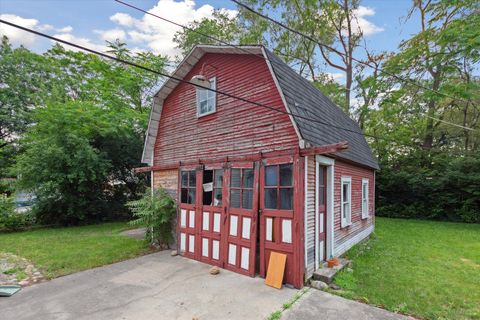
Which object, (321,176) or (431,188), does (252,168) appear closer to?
(321,176)

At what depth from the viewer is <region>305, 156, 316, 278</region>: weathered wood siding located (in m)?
4.91

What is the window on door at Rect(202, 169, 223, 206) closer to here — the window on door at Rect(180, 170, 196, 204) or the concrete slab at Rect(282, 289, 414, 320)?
the window on door at Rect(180, 170, 196, 204)

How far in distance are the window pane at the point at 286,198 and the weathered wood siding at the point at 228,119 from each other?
91cm

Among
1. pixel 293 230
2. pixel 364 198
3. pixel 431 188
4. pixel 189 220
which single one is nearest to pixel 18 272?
pixel 189 220

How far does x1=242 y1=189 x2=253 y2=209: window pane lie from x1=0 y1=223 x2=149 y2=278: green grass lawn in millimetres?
3863

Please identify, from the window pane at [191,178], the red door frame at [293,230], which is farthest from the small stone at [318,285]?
the window pane at [191,178]

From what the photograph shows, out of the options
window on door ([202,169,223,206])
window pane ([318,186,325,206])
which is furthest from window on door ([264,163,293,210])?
window on door ([202,169,223,206])

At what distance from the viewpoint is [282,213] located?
4980mm

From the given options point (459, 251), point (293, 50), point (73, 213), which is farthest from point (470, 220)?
point (73, 213)

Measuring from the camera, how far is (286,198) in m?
5.01

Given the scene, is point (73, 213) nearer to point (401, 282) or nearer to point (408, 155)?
point (401, 282)

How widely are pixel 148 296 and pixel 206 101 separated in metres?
4.77

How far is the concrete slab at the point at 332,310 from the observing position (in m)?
3.73

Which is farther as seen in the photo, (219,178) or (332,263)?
(219,178)
